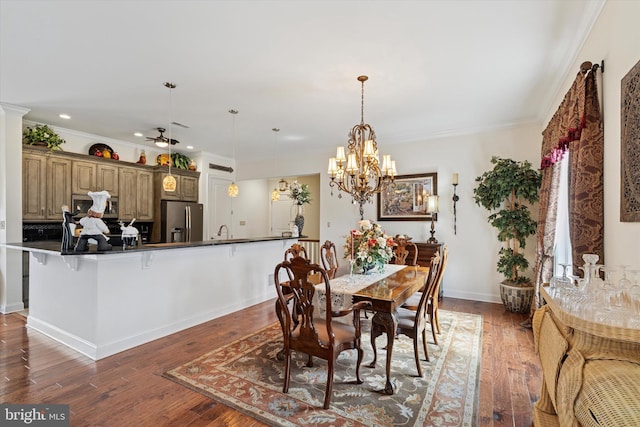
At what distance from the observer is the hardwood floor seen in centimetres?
201

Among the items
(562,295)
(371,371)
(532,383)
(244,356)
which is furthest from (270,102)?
(532,383)

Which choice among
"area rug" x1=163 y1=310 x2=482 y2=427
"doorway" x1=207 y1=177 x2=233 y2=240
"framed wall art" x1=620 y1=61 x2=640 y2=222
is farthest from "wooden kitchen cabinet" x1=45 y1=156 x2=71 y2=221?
"framed wall art" x1=620 y1=61 x2=640 y2=222

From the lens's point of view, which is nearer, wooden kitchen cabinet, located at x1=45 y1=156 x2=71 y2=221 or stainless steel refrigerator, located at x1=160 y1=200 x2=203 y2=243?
wooden kitchen cabinet, located at x1=45 y1=156 x2=71 y2=221

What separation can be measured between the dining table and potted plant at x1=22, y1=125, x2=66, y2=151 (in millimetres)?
4880

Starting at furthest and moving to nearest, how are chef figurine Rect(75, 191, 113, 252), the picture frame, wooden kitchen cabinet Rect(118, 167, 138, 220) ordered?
wooden kitchen cabinet Rect(118, 167, 138, 220), the picture frame, chef figurine Rect(75, 191, 113, 252)

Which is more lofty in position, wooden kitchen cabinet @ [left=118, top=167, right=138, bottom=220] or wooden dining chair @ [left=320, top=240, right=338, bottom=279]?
wooden kitchen cabinet @ [left=118, top=167, right=138, bottom=220]

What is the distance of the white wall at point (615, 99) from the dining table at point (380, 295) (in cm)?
136

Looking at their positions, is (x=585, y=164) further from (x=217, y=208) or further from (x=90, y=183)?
(x=217, y=208)

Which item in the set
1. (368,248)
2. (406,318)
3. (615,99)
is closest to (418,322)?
(406,318)

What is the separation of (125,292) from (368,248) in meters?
2.52

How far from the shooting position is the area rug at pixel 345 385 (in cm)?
201

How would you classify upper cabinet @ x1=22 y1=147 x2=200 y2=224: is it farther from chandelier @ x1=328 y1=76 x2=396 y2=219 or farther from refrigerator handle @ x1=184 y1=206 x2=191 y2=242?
chandelier @ x1=328 y1=76 x2=396 y2=219

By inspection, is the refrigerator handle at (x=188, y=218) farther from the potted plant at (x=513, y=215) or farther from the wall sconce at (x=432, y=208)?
the potted plant at (x=513, y=215)

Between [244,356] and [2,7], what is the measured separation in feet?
10.8
